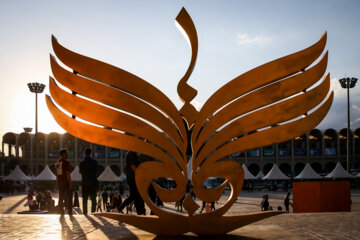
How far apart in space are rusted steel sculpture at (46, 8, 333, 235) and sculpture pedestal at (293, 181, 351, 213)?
6839mm

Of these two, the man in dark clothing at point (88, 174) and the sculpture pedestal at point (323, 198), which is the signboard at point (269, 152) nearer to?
the sculpture pedestal at point (323, 198)

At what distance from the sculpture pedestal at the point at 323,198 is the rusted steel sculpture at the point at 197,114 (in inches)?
269

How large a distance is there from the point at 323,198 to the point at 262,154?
53444 mm

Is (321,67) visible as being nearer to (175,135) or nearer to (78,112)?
(175,135)

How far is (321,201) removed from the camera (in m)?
13.3

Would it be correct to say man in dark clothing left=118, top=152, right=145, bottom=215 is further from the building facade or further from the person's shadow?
the building facade

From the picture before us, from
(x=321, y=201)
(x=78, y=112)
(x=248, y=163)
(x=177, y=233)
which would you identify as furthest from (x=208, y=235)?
(x=248, y=163)

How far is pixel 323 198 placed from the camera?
43.6 ft

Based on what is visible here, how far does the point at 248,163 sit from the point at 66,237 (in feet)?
203

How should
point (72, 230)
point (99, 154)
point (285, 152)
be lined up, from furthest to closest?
point (99, 154)
point (285, 152)
point (72, 230)

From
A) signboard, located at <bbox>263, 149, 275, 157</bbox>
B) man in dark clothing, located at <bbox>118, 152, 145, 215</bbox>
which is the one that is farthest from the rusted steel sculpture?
signboard, located at <bbox>263, 149, 275, 157</bbox>

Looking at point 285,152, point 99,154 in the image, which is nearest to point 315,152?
point 285,152

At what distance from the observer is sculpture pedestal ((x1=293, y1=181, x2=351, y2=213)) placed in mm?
13297

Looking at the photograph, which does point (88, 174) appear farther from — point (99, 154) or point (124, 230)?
point (99, 154)
